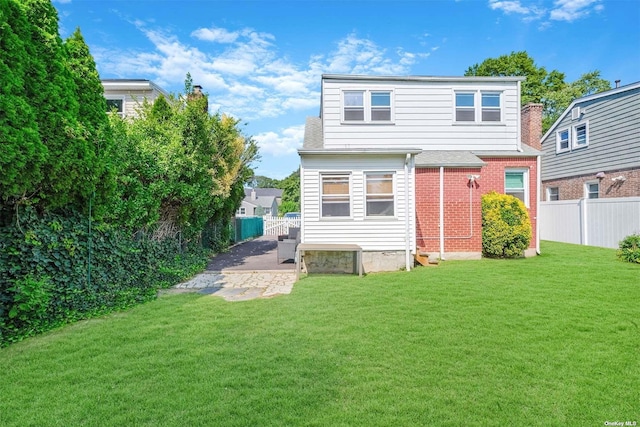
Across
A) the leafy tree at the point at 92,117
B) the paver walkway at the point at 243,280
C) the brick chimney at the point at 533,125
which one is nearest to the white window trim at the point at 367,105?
the paver walkway at the point at 243,280

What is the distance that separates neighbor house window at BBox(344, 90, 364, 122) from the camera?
440 inches

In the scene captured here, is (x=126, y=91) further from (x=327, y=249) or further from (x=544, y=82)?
(x=544, y=82)

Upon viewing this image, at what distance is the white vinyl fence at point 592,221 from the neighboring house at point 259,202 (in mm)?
31130

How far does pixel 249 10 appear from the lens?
10859 mm

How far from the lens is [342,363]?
356 cm

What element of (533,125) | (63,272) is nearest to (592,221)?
(533,125)

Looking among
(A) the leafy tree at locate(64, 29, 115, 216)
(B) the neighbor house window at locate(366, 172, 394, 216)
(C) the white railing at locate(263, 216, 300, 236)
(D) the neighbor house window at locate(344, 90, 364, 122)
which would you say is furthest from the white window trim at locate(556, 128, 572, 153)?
(A) the leafy tree at locate(64, 29, 115, 216)

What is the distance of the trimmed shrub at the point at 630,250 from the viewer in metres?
9.16

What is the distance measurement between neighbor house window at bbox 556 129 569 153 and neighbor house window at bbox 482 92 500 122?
7749 mm

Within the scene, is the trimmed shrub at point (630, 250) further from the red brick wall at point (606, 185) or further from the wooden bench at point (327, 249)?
the wooden bench at point (327, 249)

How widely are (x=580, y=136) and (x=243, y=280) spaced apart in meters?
17.4

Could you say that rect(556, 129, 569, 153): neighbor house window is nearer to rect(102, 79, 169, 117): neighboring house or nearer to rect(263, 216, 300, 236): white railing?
rect(263, 216, 300, 236): white railing

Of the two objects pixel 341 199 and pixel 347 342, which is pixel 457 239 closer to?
pixel 341 199

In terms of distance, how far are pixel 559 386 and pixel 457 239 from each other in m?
7.57
